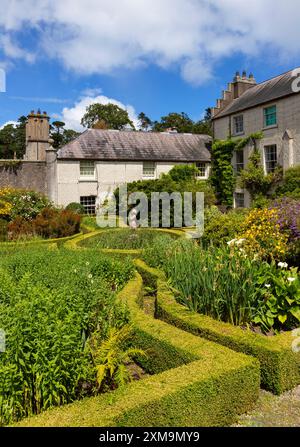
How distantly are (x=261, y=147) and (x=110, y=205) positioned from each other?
971 centimetres

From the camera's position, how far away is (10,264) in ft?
21.7

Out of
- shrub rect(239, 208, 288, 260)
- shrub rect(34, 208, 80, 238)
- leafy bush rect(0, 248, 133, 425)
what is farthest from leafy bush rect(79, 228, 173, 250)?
leafy bush rect(0, 248, 133, 425)

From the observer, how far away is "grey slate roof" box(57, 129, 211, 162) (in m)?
23.6

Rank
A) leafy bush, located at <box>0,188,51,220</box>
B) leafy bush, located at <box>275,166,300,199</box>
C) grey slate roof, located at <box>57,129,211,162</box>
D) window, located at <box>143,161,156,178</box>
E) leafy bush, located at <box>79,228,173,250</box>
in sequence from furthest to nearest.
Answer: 1. window, located at <box>143,161,156,178</box>
2. grey slate roof, located at <box>57,129,211,162</box>
3. leafy bush, located at <box>275,166,300,199</box>
4. leafy bush, located at <box>0,188,51,220</box>
5. leafy bush, located at <box>79,228,173,250</box>

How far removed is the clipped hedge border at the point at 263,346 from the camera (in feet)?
13.8

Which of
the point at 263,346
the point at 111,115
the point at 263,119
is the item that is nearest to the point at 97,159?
the point at 263,119

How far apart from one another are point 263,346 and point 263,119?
63.0 feet

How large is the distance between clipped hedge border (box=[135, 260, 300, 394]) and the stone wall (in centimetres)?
2036

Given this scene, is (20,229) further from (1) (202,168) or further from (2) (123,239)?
(1) (202,168)

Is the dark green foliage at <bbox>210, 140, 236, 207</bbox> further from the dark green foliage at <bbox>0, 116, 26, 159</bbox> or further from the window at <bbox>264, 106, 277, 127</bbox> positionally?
the dark green foliage at <bbox>0, 116, 26, 159</bbox>

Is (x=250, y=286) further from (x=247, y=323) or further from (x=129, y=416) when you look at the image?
(x=129, y=416)

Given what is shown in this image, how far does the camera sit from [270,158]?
69.1 feet
